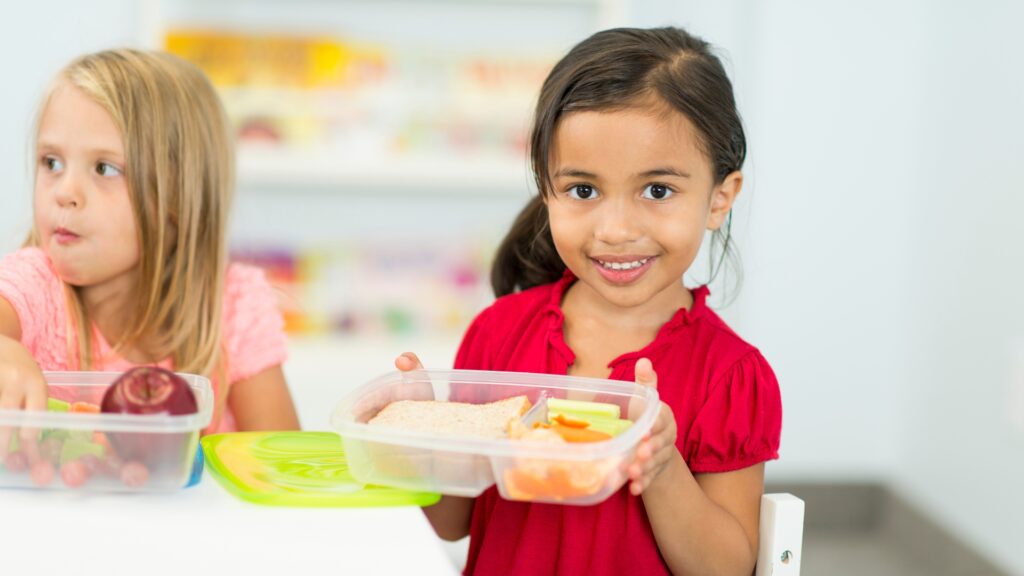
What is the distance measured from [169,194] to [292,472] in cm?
53

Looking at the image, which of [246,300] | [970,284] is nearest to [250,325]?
[246,300]

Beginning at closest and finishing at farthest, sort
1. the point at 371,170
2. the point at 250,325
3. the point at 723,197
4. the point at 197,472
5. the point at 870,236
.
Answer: the point at 197,472 → the point at 723,197 → the point at 250,325 → the point at 371,170 → the point at 870,236

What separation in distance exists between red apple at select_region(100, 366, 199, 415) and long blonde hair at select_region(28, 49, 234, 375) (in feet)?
1.57

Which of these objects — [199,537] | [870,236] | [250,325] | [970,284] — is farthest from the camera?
[870,236]

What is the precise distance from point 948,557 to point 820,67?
1189 millimetres

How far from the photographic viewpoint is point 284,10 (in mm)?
2666

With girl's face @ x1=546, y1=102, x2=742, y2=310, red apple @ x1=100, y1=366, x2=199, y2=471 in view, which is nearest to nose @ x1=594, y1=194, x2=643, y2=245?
girl's face @ x1=546, y1=102, x2=742, y2=310

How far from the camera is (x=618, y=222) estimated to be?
1026mm

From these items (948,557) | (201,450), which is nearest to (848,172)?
(948,557)

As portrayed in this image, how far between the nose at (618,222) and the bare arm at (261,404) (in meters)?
0.49

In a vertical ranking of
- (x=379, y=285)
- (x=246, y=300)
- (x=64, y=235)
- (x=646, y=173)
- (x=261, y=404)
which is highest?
(x=646, y=173)

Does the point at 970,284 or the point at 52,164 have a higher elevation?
the point at 52,164

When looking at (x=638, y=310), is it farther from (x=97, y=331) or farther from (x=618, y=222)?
(x=97, y=331)

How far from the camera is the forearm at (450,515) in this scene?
1.17 m
